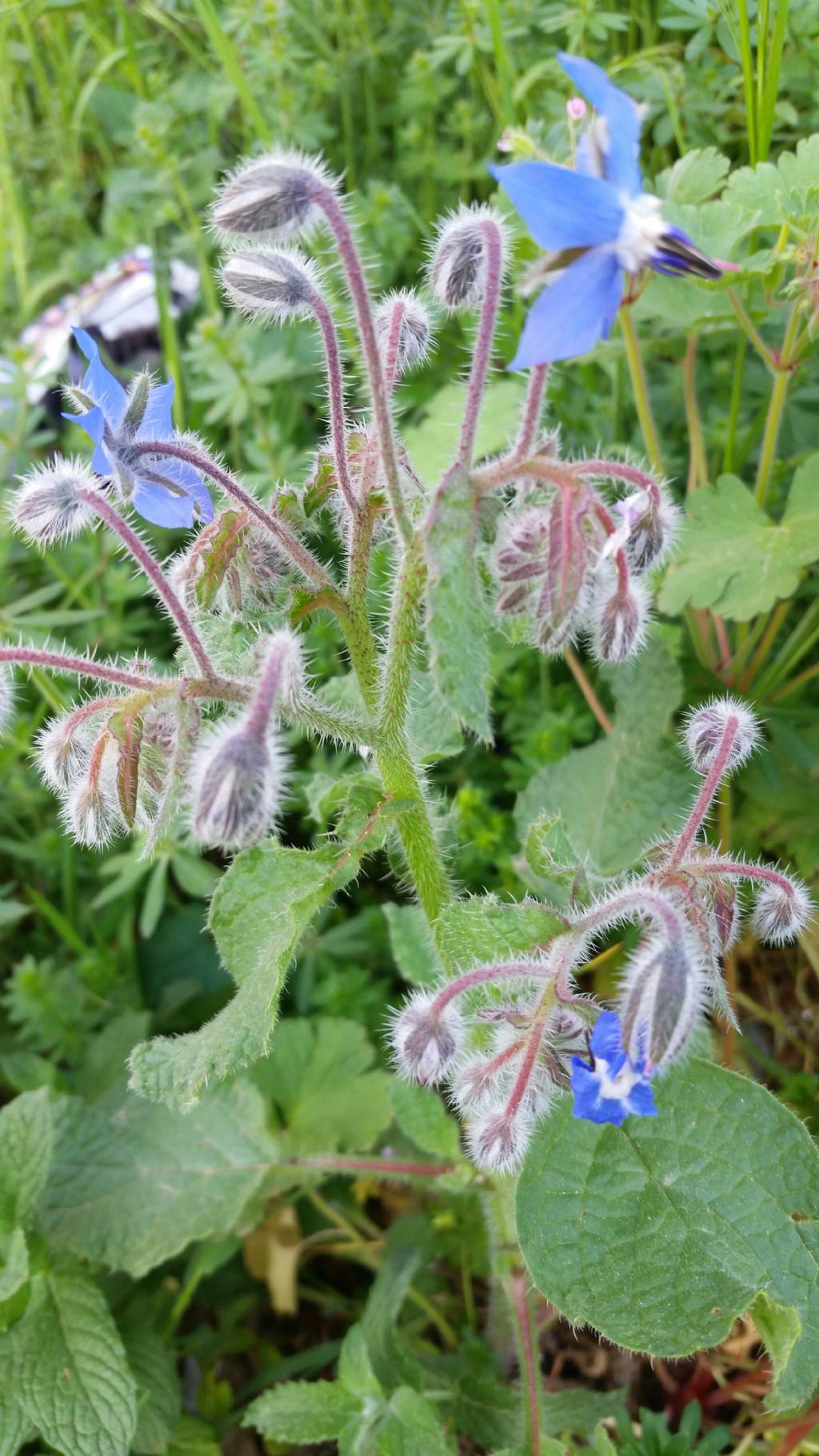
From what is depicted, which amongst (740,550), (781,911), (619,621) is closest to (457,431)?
(740,550)

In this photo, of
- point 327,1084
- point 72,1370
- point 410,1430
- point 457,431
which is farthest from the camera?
point 457,431

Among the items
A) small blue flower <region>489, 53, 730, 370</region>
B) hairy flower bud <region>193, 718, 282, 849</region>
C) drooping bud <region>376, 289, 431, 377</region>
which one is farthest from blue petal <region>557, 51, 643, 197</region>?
hairy flower bud <region>193, 718, 282, 849</region>

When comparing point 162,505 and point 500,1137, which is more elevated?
point 162,505

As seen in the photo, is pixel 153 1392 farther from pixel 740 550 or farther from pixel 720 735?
pixel 740 550

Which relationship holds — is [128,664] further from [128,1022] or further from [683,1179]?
[128,1022]

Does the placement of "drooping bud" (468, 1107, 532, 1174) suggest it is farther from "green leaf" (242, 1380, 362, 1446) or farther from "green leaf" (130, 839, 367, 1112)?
"green leaf" (242, 1380, 362, 1446)

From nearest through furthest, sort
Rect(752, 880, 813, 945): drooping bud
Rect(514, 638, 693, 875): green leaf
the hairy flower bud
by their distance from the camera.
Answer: the hairy flower bud, Rect(752, 880, 813, 945): drooping bud, Rect(514, 638, 693, 875): green leaf
